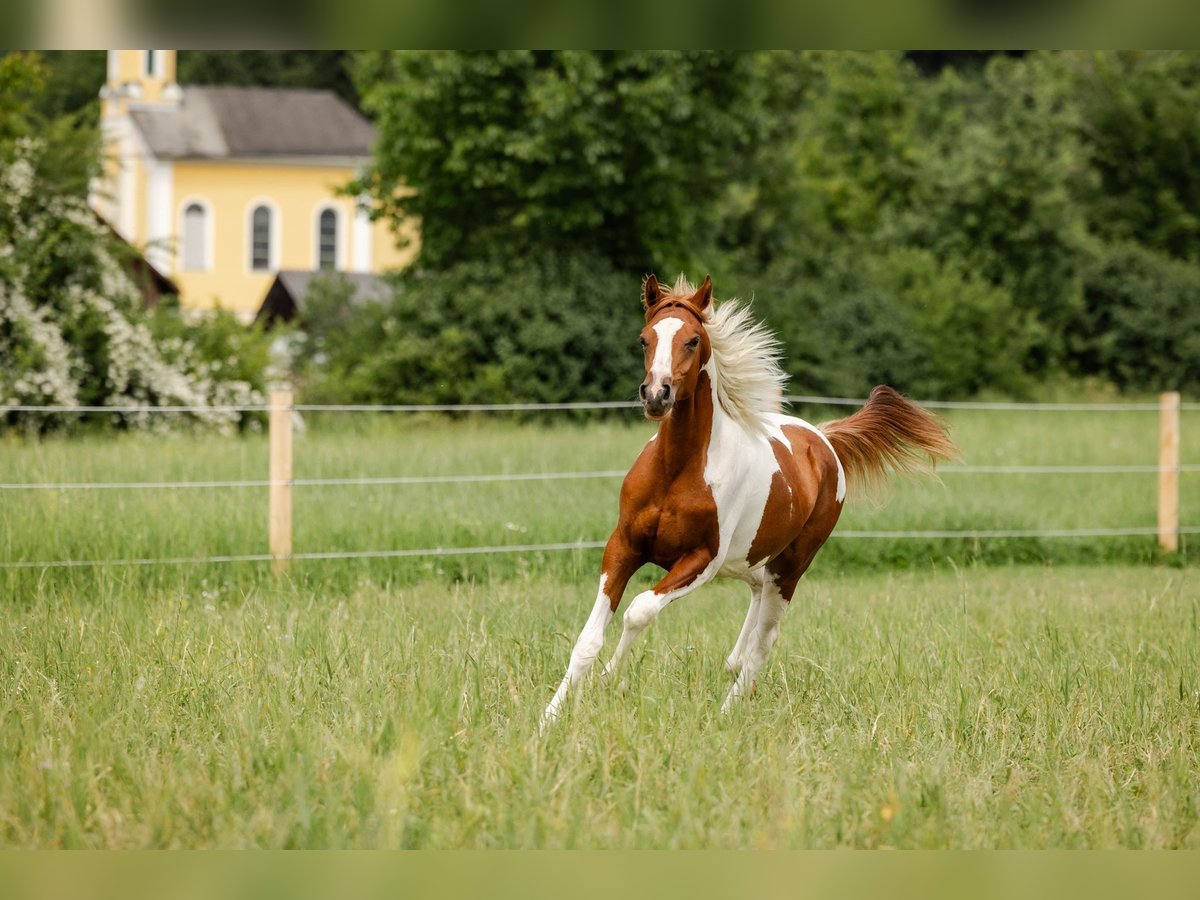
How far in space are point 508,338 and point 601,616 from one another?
66.6 ft

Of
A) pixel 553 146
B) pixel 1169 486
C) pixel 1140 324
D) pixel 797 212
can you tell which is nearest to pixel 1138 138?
pixel 1140 324

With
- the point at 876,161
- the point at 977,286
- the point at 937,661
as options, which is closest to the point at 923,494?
the point at 937,661

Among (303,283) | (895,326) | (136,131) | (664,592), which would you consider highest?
(136,131)

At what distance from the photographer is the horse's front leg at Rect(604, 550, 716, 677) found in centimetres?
513

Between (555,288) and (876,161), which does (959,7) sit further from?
(876,161)

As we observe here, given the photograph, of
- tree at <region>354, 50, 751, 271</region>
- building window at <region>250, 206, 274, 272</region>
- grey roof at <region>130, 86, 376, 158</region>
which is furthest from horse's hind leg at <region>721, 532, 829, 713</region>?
building window at <region>250, 206, 274, 272</region>

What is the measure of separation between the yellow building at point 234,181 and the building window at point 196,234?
0.04 metres

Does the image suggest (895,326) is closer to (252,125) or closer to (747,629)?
(747,629)

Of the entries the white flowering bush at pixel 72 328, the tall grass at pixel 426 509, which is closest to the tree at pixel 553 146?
the white flowering bush at pixel 72 328

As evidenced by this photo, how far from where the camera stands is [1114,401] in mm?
31438

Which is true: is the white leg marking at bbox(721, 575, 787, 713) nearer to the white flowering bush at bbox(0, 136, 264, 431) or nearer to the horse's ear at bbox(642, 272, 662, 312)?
the horse's ear at bbox(642, 272, 662, 312)

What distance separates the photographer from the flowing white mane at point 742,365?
541 centimetres

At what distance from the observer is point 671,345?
4.86 m

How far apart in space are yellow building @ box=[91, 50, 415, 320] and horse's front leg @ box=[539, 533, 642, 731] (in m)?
43.7
